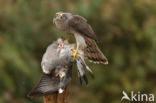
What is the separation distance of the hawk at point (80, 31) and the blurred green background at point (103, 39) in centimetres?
145

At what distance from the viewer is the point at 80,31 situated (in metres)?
1.35

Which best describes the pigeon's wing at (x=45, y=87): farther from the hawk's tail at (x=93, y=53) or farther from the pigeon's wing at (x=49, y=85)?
the hawk's tail at (x=93, y=53)

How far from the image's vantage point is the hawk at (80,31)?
1.32 m

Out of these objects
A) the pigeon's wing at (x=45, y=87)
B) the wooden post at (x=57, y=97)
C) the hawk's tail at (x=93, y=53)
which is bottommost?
the wooden post at (x=57, y=97)

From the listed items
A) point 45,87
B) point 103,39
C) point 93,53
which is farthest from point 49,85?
point 103,39

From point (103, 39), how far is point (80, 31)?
207cm

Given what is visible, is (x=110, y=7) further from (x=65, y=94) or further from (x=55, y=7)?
(x=65, y=94)

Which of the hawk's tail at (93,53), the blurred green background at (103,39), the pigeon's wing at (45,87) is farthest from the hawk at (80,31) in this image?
the blurred green background at (103,39)

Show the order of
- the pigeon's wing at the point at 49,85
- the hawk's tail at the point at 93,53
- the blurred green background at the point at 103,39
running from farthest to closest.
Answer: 1. the blurred green background at the point at 103,39
2. the hawk's tail at the point at 93,53
3. the pigeon's wing at the point at 49,85

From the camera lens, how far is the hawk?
1.32m

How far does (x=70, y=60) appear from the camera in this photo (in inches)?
50.5

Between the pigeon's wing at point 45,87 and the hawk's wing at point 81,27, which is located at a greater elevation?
the hawk's wing at point 81,27

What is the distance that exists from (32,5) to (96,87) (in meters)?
0.98

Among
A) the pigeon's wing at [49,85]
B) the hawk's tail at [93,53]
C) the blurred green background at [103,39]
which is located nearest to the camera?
the pigeon's wing at [49,85]
